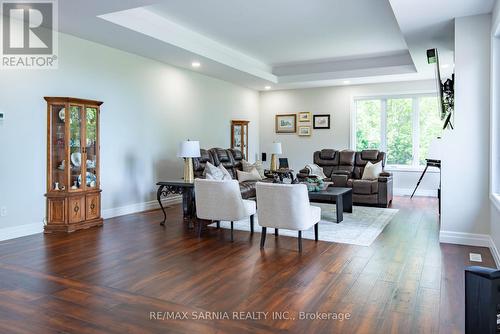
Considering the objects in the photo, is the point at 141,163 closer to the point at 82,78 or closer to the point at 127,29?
the point at 82,78

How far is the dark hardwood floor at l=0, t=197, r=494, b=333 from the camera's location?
2.41 meters

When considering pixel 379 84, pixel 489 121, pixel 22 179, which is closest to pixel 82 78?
pixel 22 179

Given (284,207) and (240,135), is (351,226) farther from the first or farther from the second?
(240,135)

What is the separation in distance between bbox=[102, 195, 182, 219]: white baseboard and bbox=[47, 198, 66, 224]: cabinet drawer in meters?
0.91

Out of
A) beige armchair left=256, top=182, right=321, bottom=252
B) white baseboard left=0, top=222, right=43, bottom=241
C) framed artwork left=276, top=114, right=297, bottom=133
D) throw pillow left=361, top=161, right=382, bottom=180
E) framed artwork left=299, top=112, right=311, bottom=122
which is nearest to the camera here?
beige armchair left=256, top=182, right=321, bottom=252

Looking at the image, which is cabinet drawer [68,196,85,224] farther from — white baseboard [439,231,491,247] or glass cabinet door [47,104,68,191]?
white baseboard [439,231,491,247]

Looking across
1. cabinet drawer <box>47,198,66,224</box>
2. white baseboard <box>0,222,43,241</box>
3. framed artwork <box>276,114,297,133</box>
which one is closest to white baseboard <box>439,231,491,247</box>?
cabinet drawer <box>47,198,66,224</box>

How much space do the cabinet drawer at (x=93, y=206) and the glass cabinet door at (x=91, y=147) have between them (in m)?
0.15

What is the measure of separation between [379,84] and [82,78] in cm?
656

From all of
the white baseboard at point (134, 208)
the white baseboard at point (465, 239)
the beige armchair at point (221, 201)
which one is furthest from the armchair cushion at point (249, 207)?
the white baseboard at point (134, 208)

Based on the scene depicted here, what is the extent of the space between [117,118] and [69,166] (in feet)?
4.36

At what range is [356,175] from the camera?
25.9 ft

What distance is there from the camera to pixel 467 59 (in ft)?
14.0

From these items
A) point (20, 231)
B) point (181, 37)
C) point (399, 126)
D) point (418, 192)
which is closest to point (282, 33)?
point (181, 37)
